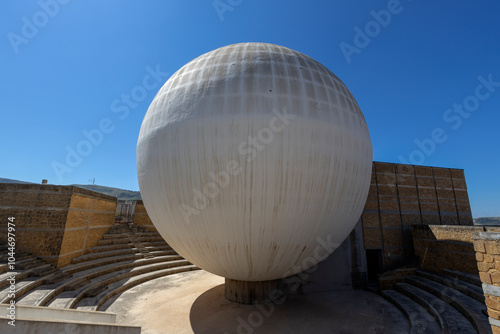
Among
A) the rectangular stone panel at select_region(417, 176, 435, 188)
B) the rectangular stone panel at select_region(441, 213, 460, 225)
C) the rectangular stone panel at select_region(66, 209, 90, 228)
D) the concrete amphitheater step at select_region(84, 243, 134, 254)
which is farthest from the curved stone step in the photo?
the rectangular stone panel at select_region(441, 213, 460, 225)

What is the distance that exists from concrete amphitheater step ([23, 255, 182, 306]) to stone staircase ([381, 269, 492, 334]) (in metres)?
14.8

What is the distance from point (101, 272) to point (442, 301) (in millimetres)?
17811

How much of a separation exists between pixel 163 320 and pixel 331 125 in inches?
399

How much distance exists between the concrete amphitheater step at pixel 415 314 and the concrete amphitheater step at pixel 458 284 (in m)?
2.13

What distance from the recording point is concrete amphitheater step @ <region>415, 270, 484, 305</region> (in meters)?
10.1

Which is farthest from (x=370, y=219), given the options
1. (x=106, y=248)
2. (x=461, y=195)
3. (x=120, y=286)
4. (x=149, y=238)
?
(x=106, y=248)

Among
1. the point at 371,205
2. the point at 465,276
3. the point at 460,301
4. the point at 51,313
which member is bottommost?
the point at 460,301

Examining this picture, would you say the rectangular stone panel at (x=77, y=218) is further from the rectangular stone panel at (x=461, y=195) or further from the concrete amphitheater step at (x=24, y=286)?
the rectangular stone panel at (x=461, y=195)

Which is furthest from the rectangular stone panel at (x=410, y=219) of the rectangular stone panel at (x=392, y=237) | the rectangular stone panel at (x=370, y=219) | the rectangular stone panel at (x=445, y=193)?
the rectangular stone panel at (x=445, y=193)

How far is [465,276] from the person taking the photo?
38.4ft

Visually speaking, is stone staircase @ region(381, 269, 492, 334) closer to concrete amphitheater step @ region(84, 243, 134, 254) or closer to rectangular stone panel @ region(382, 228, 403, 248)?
rectangular stone panel @ region(382, 228, 403, 248)

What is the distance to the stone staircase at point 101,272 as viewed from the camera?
10.2 m

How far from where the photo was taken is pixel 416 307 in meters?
10.8

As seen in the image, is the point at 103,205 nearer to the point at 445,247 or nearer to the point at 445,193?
the point at 445,247
